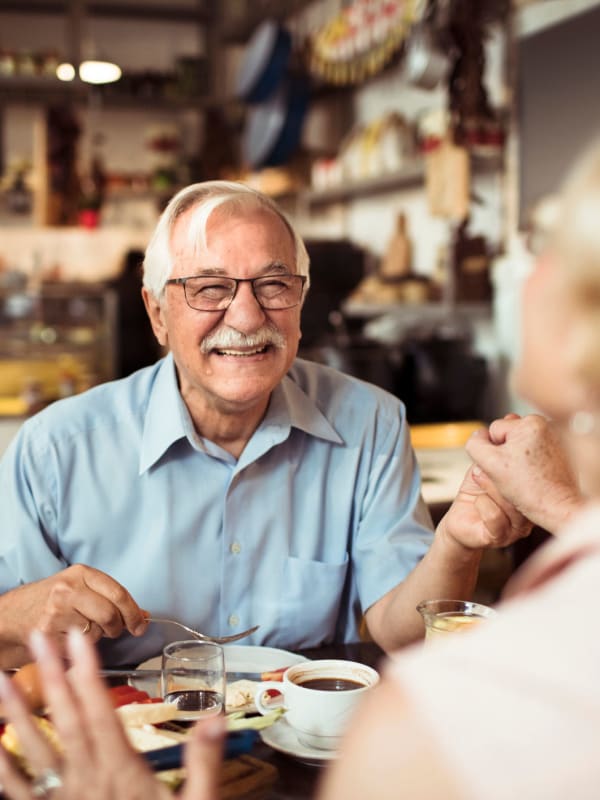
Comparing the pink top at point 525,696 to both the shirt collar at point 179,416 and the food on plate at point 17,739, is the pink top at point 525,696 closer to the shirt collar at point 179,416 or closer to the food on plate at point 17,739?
the food on plate at point 17,739

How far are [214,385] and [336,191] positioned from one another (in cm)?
356

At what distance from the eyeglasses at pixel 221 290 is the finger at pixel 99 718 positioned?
95cm

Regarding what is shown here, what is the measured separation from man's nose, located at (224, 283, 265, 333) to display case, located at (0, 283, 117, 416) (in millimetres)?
3231

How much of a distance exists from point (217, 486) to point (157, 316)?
350 millimetres

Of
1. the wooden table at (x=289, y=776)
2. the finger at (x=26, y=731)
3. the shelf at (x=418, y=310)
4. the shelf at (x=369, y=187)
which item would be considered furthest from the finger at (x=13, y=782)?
the shelf at (x=369, y=187)

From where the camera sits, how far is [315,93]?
5.75 meters

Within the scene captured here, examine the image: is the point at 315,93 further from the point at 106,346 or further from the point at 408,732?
the point at 408,732

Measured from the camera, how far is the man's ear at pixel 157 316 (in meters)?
1.80

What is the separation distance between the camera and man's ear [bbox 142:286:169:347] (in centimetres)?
180

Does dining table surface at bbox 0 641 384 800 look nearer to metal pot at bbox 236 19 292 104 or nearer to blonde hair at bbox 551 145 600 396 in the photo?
blonde hair at bbox 551 145 600 396

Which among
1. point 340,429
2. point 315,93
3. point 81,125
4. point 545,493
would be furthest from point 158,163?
point 545,493

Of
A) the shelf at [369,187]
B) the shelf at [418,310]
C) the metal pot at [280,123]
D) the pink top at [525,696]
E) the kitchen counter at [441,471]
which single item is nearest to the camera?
the pink top at [525,696]

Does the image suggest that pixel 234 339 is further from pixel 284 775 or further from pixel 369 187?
pixel 369 187

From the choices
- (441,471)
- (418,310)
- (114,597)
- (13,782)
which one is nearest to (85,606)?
(114,597)
